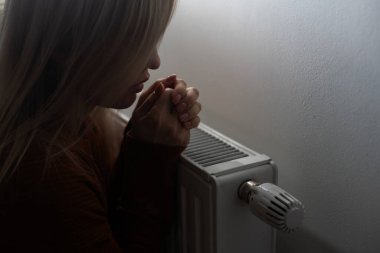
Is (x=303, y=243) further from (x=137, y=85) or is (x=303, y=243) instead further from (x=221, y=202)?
(x=137, y=85)

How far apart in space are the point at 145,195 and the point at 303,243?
8.6 inches

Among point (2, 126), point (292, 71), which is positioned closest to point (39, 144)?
point (2, 126)

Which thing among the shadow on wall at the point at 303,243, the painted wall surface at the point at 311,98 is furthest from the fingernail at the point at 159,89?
the shadow on wall at the point at 303,243

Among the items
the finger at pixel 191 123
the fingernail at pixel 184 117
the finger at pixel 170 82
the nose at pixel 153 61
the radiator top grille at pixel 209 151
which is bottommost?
the radiator top grille at pixel 209 151

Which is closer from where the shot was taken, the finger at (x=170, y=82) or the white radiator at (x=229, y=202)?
the white radiator at (x=229, y=202)

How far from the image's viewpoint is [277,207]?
1.50 ft

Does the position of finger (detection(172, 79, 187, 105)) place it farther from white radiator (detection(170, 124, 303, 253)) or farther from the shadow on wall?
the shadow on wall

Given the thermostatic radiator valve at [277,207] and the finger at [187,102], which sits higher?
the finger at [187,102]

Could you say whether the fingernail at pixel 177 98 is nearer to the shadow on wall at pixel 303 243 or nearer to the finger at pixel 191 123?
the finger at pixel 191 123

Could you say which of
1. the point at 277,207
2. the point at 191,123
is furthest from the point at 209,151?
the point at 277,207

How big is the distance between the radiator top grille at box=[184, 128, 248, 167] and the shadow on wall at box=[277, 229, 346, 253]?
0.14 metres

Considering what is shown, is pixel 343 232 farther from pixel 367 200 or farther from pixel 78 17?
pixel 78 17

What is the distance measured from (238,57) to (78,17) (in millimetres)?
260

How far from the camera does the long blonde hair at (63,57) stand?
463 mm
